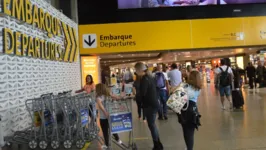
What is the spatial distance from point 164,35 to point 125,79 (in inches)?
119

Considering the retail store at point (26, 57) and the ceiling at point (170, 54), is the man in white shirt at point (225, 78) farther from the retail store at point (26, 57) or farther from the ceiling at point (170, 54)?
the retail store at point (26, 57)

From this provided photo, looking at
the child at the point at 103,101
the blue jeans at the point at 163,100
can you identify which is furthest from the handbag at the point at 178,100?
the blue jeans at the point at 163,100

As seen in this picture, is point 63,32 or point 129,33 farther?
point 129,33

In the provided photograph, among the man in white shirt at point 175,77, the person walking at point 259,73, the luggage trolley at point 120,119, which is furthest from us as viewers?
the person walking at point 259,73

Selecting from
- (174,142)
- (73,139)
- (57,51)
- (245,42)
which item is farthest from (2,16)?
(245,42)

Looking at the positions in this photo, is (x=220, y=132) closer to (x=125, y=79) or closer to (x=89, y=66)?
(x=89, y=66)

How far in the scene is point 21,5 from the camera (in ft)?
23.7

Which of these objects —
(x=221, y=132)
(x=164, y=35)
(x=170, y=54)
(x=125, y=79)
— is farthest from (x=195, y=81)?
(x=170, y=54)

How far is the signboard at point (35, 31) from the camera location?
21.9ft

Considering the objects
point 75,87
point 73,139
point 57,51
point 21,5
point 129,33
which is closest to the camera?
point 73,139

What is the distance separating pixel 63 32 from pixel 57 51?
1.22 m

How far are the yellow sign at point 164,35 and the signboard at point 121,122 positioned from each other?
30.1 feet

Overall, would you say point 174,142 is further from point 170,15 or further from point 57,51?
point 170,15

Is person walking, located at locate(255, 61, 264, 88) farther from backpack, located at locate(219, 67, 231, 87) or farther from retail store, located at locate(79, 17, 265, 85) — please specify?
backpack, located at locate(219, 67, 231, 87)
